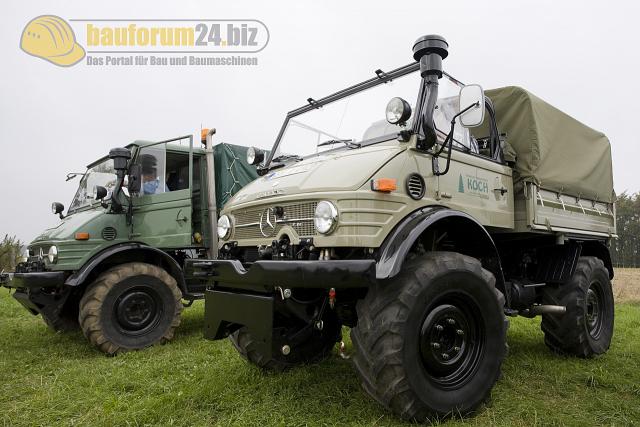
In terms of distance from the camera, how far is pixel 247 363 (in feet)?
15.0

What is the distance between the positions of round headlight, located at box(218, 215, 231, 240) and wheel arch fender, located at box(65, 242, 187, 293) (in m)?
2.41

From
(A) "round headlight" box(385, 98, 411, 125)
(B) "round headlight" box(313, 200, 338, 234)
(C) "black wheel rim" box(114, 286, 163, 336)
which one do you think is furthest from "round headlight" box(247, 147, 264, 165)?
(C) "black wheel rim" box(114, 286, 163, 336)

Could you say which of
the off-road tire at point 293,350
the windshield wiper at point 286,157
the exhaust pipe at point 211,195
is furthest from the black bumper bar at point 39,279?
the windshield wiper at point 286,157

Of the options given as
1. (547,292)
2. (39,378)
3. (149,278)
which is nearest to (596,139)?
(547,292)

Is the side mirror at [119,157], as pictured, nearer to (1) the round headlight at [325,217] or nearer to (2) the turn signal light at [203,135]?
(2) the turn signal light at [203,135]

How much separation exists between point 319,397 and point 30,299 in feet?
13.9

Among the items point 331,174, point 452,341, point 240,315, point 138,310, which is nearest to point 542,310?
point 452,341

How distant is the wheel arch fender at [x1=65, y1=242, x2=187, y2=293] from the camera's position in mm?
5715

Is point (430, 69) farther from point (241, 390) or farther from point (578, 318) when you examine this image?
point (578, 318)

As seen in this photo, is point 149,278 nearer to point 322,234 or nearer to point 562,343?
point 322,234

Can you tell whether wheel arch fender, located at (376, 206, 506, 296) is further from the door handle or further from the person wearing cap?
the person wearing cap

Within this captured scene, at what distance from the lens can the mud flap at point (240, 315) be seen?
9.99ft

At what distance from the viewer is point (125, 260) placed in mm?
6250

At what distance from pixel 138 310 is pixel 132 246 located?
2.83 ft
